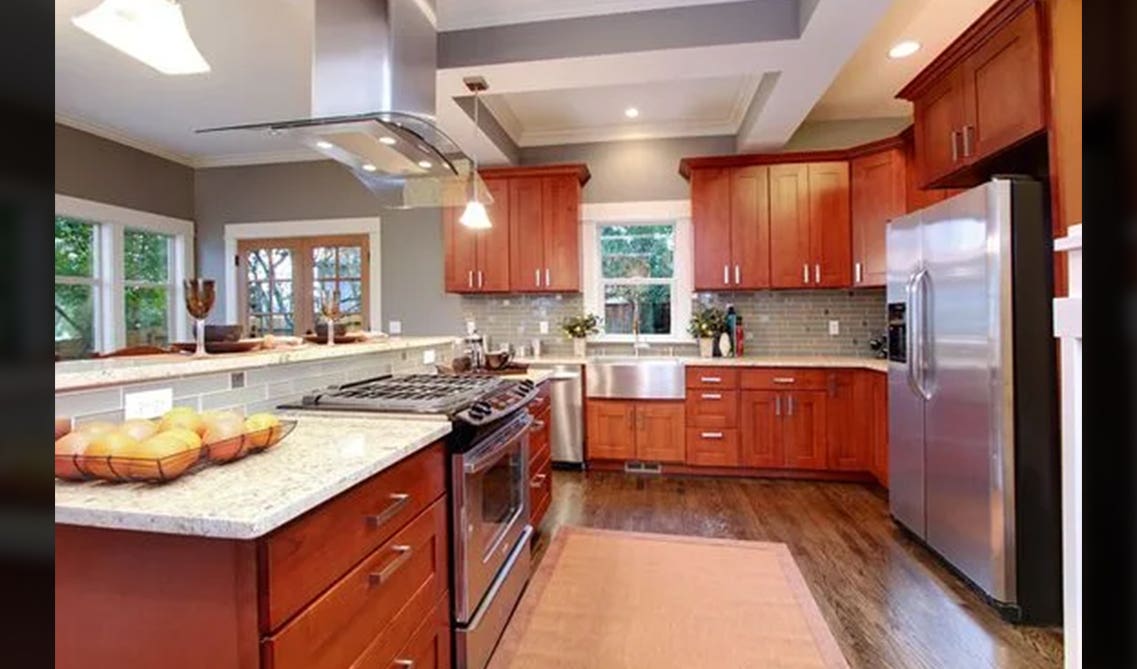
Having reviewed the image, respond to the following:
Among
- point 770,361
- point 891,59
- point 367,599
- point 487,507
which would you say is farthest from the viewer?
point 770,361

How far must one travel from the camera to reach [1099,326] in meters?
0.31

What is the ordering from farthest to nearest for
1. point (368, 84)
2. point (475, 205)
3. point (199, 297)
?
point (475, 205), point (368, 84), point (199, 297)

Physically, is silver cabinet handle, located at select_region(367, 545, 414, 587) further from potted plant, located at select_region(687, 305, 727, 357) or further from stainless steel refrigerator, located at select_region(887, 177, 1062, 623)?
potted plant, located at select_region(687, 305, 727, 357)

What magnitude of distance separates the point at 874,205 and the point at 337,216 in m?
4.51

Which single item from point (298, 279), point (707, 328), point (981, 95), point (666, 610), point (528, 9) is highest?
point (528, 9)

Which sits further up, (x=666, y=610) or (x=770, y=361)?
(x=770, y=361)

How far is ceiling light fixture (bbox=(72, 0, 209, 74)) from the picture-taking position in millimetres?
1858

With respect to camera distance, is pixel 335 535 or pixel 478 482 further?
pixel 478 482

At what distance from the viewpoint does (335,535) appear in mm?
1101

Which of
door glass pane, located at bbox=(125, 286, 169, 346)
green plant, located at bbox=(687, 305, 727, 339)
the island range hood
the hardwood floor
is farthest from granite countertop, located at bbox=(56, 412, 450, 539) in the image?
door glass pane, located at bbox=(125, 286, 169, 346)

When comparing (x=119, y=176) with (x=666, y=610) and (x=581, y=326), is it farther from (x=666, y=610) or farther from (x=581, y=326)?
(x=666, y=610)

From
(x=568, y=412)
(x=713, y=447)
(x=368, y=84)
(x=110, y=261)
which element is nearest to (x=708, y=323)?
(x=713, y=447)

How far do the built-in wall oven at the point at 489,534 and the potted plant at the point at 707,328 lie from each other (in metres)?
2.35

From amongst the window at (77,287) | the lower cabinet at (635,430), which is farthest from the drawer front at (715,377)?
the window at (77,287)
